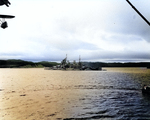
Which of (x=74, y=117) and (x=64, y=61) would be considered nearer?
(x=74, y=117)

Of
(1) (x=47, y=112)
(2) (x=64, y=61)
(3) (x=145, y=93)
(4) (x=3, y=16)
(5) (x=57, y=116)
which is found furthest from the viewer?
(2) (x=64, y=61)

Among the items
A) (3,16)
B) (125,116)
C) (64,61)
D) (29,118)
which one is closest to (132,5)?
(125,116)

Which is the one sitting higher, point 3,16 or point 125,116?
point 3,16

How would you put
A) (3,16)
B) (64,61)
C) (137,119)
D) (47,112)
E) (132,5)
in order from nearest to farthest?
(137,119), (47,112), (3,16), (132,5), (64,61)

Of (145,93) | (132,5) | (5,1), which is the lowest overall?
(145,93)

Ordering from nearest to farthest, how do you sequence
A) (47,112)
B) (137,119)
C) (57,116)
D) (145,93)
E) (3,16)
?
(137,119) → (57,116) → (47,112) → (3,16) → (145,93)

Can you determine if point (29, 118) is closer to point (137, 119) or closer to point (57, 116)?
point (57, 116)

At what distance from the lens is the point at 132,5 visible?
2238 cm

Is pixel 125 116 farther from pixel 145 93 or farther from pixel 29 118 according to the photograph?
pixel 145 93

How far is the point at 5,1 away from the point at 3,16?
200 cm

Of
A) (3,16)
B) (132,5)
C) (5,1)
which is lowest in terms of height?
(3,16)

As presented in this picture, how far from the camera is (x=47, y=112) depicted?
13938 millimetres

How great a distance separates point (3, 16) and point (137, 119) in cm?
1720

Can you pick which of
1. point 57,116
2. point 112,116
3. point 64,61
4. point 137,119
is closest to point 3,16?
point 57,116
